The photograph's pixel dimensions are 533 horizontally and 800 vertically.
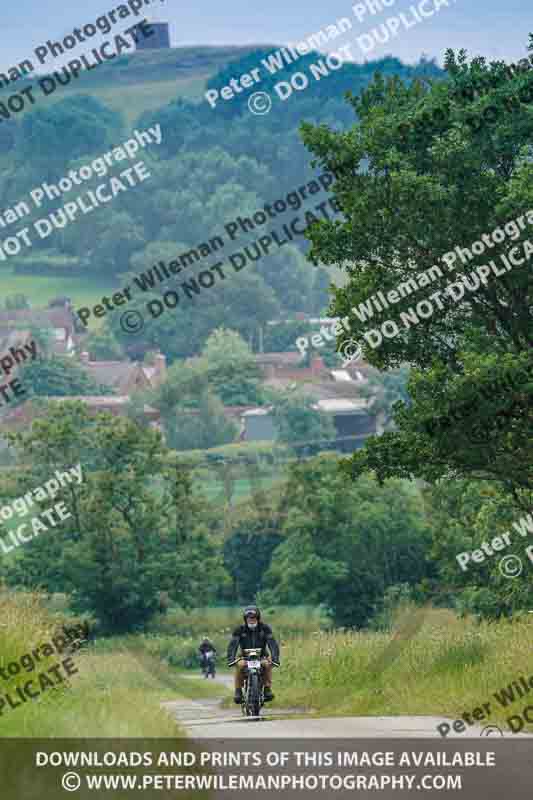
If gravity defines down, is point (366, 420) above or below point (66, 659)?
above

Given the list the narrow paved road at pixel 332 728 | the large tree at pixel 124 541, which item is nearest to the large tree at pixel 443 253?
the narrow paved road at pixel 332 728

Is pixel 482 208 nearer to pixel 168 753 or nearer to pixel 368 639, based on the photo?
pixel 368 639

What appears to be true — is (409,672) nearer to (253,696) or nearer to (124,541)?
(253,696)

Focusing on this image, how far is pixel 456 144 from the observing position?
22609 mm

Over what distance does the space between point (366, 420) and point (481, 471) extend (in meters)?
163

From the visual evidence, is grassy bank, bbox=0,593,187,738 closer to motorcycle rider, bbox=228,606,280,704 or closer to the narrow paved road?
the narrow paved road

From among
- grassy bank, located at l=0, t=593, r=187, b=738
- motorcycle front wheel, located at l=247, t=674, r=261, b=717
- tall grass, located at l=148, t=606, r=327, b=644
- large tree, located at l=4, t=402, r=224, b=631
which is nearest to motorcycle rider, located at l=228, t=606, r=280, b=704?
motorcycle front wheel, located at l=247, t=674, r=261, b=717

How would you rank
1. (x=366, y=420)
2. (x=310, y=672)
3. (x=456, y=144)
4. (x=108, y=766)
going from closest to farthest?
(x=108, y=766) → (x=456, y=144) → (x=310, y=672) → (x=366, y=420)

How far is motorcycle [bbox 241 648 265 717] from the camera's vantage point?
18391 mm

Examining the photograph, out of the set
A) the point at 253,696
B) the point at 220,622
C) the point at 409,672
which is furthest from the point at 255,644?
the point at 220,622

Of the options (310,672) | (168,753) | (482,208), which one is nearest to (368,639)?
(310,672)

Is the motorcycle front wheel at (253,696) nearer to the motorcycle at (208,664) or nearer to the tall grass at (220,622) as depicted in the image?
the motorcycle at (208,664)

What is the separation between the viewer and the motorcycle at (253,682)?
60.3 ft

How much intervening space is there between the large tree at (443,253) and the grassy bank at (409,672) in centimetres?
261
